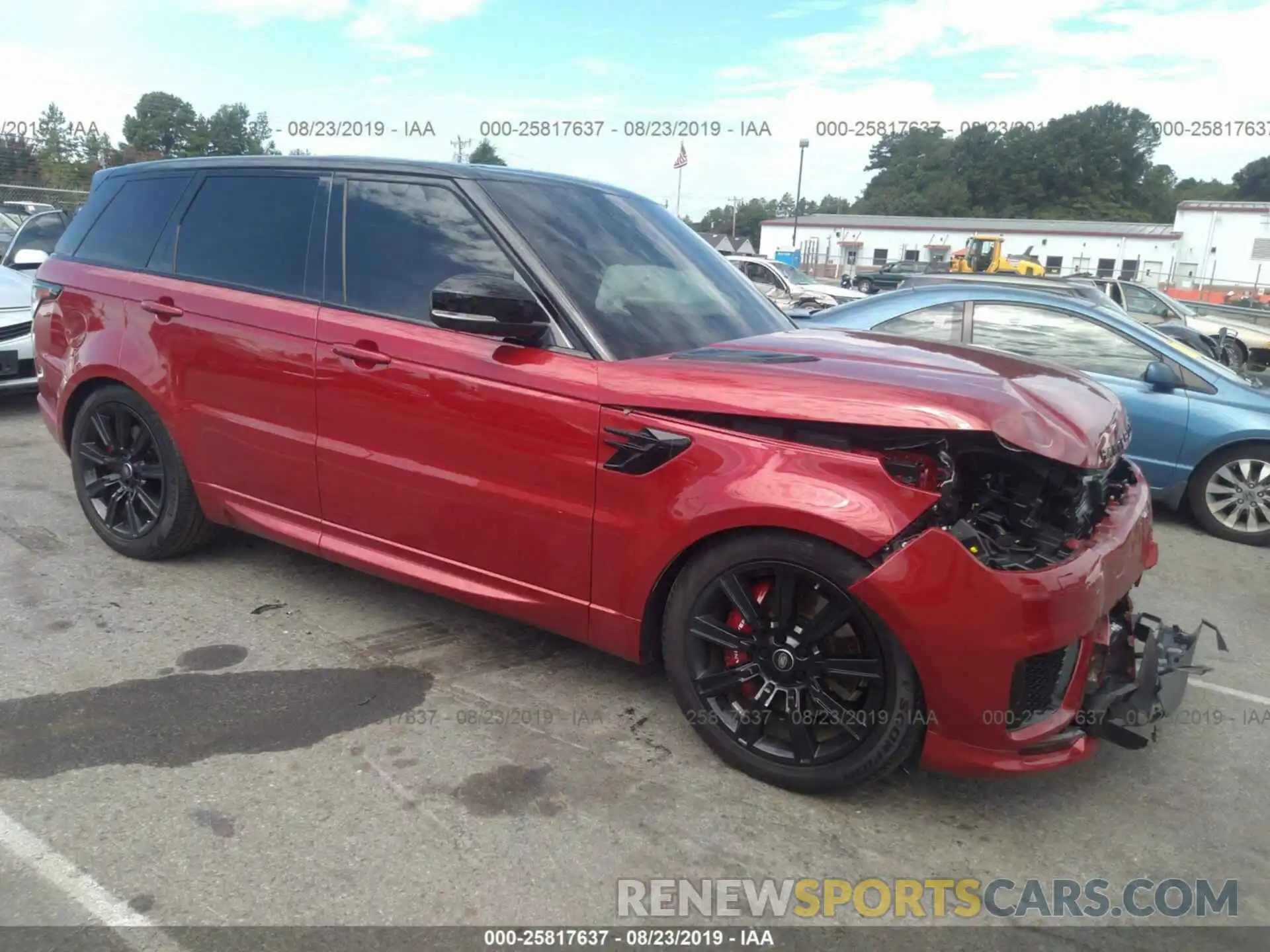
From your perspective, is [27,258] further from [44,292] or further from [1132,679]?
[1132,679]

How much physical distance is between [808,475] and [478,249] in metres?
1.50

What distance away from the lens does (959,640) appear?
250 cm

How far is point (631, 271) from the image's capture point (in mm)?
3525

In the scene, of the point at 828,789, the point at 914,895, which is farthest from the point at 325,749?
the point at 914,895

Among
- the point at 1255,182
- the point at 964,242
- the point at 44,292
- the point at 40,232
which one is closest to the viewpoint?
the point at 44,292

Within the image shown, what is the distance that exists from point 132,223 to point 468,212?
2.05m

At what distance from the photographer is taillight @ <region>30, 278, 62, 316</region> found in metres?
4.57

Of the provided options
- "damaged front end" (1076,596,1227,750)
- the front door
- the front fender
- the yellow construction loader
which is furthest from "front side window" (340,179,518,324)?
the yellow construction loader

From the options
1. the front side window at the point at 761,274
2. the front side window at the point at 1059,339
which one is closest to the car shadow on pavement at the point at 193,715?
the front side window at the point at 1059,339

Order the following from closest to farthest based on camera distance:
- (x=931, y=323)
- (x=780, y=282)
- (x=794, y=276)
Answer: (x=931, y=323) → (x=780, y=282) → (x=794, y=276)

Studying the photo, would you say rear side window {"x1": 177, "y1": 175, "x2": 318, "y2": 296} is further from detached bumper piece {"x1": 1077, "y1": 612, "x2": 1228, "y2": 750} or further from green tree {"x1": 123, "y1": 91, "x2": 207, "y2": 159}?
green tree {"x1": 123, "y1": 91, "x2": 207, "y2": 159}

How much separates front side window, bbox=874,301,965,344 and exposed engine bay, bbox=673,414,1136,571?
3.93m

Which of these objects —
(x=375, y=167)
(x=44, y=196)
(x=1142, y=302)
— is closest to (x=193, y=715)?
(x=375, y=167)

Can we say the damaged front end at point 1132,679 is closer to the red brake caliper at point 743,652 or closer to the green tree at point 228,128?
the red brake caliper at point 743,652
